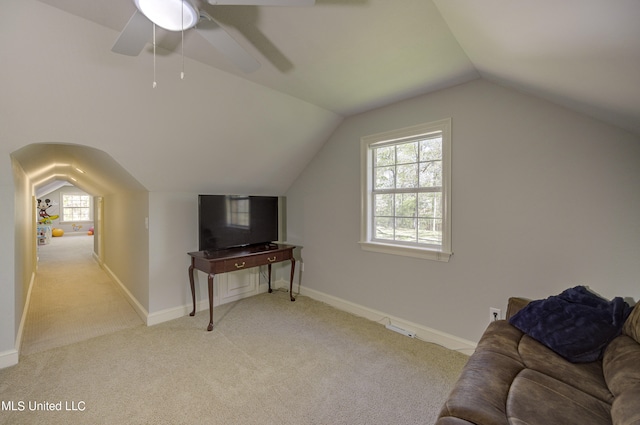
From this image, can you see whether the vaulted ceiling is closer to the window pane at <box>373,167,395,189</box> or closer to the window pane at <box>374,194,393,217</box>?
the window pane at <box>373,167,395,189</box>

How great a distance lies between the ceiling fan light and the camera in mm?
1216

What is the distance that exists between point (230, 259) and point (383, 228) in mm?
1720

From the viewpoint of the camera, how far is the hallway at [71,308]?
2.81 m

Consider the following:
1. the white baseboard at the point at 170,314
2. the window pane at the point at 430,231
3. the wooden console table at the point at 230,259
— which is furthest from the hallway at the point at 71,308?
the window pane at the point at 430,231

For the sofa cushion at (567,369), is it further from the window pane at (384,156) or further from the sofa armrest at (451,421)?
the window pane at (384,156)

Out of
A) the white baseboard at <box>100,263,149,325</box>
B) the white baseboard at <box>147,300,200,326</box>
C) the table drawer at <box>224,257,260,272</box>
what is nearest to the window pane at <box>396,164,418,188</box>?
the table drawer at <box>224,257,260,272</box>

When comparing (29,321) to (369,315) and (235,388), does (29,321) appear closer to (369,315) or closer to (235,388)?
(235,388)

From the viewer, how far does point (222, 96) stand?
248cm

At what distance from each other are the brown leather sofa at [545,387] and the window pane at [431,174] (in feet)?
4.94

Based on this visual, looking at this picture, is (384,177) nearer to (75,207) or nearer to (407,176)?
(407,176)

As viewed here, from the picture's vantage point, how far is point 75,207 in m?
11.6

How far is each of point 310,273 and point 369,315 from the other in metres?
1.05

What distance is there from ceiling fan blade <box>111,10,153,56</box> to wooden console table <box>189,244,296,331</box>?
2.01 meters

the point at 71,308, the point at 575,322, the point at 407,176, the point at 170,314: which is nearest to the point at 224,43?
the point at 407,176
